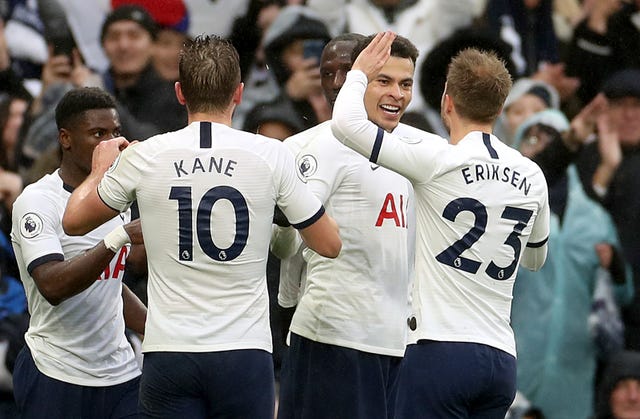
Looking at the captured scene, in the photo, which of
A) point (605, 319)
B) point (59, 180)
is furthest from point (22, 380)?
point (605, 319)

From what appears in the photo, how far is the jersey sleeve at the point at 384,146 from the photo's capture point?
5992mm

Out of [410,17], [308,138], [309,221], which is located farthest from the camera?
[410,17]

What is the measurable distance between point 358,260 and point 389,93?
868 millimetres

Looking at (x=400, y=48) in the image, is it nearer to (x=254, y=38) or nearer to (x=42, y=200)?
(x=42, y=200)

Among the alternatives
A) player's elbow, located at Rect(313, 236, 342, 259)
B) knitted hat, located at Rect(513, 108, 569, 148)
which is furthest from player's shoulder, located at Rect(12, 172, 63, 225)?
knitted hat, located at Rect(513, 108, 569, 148)

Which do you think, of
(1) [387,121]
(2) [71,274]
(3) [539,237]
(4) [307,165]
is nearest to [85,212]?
(2) [71,274]

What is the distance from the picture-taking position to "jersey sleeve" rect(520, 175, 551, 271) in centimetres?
630

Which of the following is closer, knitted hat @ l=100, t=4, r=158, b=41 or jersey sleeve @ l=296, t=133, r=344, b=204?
jersey sleeve @ l=296, t=133, r=344, b=204

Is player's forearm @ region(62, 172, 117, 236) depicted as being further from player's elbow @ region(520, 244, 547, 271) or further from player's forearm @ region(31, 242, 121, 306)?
player's elbow @ region(520, 244, 547, 271)

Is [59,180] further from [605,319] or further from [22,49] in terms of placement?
[605,319]

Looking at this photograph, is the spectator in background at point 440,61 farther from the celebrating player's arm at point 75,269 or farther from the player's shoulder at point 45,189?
the celebrating player's arm at point 75,269

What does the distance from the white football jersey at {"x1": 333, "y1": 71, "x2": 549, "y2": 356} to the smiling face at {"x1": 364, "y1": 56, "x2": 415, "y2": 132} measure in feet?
2.24

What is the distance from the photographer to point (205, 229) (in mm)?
5629

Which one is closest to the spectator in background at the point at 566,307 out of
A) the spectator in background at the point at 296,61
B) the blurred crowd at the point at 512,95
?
the blurred crowd at the point at 512,95
